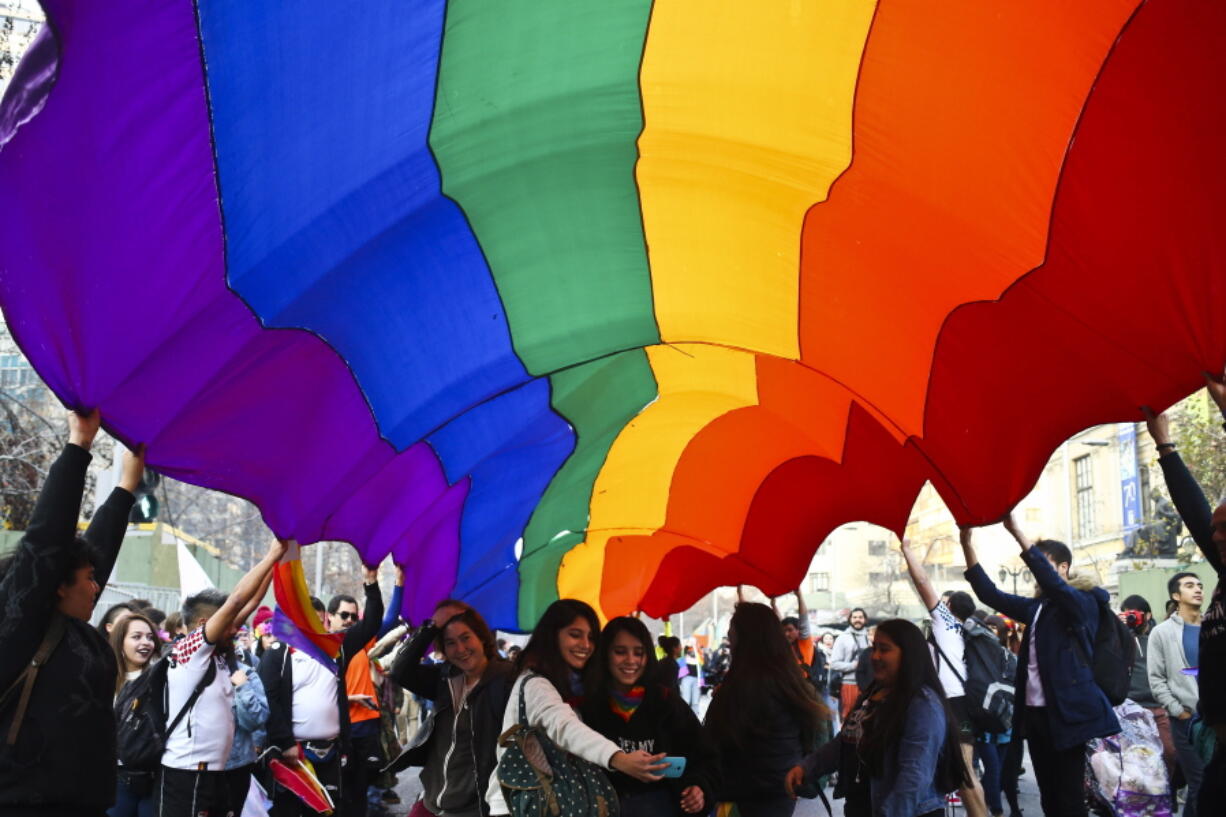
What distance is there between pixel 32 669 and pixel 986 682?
9.28 metres

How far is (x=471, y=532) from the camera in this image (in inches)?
557

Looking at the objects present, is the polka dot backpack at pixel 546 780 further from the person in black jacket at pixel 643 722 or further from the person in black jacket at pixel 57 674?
the person in black jacket at pixel 57 674

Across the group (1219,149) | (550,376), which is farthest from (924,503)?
(1219,149)

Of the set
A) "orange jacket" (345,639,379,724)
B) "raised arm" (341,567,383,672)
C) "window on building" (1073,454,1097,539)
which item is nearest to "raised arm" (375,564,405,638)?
"orange jacket" (345,639,379,724)

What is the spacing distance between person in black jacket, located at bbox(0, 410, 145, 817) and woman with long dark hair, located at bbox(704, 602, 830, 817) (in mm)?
4284

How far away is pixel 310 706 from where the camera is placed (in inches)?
374

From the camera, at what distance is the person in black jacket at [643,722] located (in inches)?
267

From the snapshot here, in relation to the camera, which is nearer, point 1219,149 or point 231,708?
point 1219,149

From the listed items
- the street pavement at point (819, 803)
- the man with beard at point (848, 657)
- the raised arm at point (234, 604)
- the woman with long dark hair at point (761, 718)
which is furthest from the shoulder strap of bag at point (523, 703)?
the man with beard at point (848, 657)

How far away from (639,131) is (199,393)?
2640 millimetres

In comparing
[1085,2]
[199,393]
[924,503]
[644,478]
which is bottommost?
[199,393]

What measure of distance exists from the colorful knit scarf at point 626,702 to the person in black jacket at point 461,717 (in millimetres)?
578

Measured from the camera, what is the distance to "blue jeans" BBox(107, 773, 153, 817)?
7.47m

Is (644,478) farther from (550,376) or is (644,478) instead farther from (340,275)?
(340,275)
